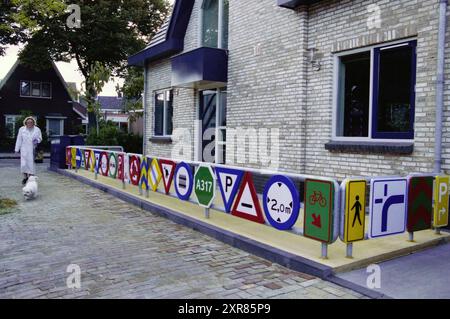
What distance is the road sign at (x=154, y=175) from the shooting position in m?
8.35

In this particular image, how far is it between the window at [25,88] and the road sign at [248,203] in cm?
3375

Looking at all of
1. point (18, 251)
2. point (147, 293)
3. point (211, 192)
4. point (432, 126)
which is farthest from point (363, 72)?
point (18, 251)

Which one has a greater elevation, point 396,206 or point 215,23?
point 215,23

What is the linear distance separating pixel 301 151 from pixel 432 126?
8.66ft

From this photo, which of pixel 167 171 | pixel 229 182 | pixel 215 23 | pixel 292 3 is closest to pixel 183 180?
pixel 167 171

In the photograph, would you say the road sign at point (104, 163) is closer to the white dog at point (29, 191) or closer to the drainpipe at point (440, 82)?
the white dog at point (29, 191)

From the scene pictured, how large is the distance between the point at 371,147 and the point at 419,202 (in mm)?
1841

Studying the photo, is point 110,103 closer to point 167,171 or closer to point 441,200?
point 167,171

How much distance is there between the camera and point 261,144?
30.2 feet

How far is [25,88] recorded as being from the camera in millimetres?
34969

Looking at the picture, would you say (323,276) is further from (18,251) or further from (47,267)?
(18,251)

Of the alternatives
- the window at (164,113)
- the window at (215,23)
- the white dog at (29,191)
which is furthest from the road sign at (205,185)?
the window at (164,113)

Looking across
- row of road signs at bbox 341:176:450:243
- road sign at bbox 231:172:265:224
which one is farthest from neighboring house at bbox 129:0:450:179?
road sign at bbox 231:172:265:224

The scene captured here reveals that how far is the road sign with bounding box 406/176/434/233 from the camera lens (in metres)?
5.10
